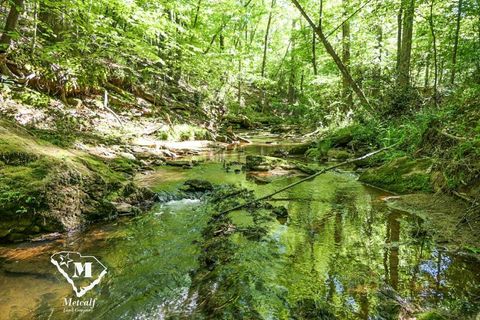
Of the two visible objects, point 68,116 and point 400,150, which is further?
point 68,116

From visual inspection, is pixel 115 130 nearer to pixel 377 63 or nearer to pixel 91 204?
pixel 91 204

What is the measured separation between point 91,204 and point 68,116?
5362 mm

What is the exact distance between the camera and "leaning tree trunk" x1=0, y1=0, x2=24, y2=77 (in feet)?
22.7

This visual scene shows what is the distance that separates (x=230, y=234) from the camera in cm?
386

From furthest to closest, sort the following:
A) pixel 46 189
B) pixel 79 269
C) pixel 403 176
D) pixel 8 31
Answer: pixel 8 31
pixel 403 176
pixel 46 189
pixel 79 269

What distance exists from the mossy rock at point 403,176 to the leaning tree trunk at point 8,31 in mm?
8138

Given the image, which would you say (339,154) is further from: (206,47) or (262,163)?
(206,47)

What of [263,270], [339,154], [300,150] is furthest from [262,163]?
[263,270]

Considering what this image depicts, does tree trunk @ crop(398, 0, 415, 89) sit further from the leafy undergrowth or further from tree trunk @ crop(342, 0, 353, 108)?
tree trunk @ crop(342, 0, 353, 108)

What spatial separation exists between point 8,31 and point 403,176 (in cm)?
878

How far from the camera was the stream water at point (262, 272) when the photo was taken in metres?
2.41

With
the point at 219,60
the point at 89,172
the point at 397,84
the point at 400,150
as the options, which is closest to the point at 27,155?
the point at 89,172

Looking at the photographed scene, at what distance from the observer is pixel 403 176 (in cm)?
600

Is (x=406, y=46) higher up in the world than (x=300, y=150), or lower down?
higher up
